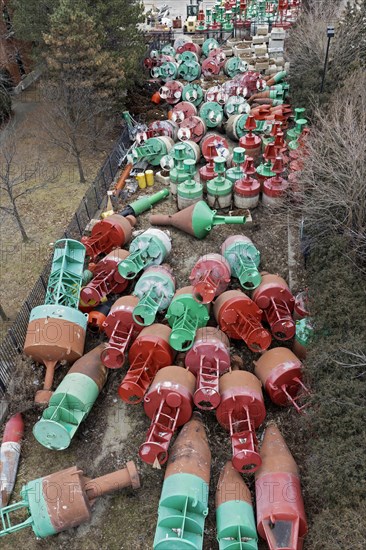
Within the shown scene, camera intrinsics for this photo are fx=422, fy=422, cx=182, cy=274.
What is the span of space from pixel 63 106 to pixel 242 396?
16768 millimetres

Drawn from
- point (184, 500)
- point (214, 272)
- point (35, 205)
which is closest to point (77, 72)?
point (35, 205)

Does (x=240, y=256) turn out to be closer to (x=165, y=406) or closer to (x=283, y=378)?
(x=283, y=378)

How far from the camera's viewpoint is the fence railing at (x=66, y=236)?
11.2 m

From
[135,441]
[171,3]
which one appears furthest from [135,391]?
[171,3]

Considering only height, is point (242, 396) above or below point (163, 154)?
below

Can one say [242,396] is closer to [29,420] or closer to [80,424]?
[80,424]

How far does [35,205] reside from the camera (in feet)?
60.7

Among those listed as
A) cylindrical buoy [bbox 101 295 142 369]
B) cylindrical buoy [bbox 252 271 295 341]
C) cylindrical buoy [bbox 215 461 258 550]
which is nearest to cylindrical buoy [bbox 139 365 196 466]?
cylindrical buoy [bbox 215 461 258 550]

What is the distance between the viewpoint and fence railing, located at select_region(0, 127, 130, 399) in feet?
36.9

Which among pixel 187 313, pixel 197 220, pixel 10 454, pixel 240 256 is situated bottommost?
pixel 10 454

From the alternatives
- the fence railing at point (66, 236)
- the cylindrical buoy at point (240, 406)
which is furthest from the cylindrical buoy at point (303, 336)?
the fence railing at point (66, 236)

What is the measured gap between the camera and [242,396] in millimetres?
9062

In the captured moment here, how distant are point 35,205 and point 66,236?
543 centimetres

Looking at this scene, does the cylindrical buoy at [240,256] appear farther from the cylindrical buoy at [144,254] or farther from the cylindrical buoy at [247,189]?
the cylindrical buoy at [247,189]
